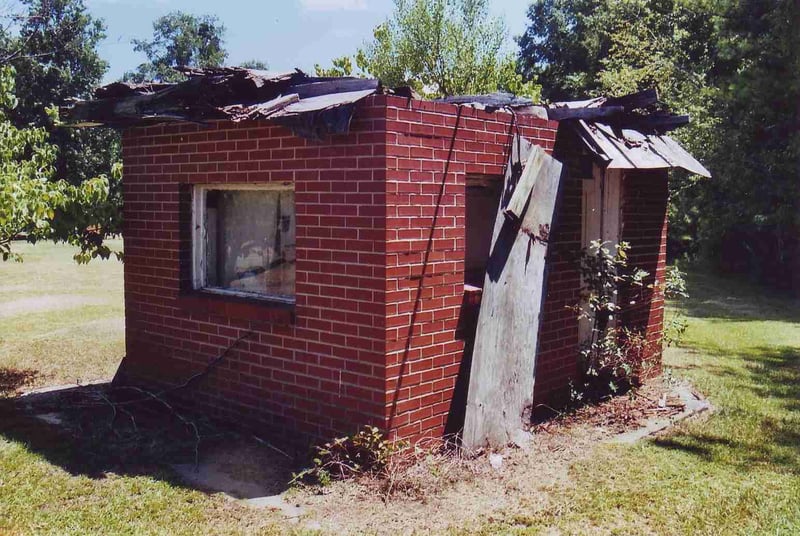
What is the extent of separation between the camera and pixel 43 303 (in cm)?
1460

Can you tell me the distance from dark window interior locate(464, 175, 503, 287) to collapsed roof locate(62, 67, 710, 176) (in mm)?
718

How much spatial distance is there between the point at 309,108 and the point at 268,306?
170 centimetres

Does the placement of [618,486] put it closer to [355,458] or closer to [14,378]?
[355,458]

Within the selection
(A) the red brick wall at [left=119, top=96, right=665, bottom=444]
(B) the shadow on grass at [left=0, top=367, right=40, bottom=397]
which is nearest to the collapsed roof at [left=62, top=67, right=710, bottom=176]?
(A) the red brick wall at [left=119, top=96, right=665, bottom=444]

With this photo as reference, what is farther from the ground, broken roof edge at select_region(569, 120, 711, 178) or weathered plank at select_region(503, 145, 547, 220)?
broken roof edge at select_region(569, 120, 711, 178)

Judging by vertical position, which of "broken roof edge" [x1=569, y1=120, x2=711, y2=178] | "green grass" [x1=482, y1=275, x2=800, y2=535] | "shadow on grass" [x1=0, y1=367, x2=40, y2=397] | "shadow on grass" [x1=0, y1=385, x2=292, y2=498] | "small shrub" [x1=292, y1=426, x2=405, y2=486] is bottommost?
"shadow on grass" [x1=0, y1=367, x2=40, y2=397]

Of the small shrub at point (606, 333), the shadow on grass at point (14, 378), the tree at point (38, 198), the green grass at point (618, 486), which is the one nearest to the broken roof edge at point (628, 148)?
the small shrub at point (606, 333)

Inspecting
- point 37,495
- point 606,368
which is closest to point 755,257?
point 606,368

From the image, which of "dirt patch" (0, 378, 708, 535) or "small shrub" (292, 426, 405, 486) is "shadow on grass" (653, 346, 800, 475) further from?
"small shrub" (292, 426, 405, 486)

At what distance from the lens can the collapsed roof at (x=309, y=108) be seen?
4789mm

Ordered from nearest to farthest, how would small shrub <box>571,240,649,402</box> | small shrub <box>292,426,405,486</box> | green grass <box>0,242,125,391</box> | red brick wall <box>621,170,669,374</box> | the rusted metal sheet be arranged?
the rusted metal sheet
small shrub <box>292,426,405,486</box>
small shrub <box>571,240,649,402</box>
red brick wall <box>621,170,669,374</box>
green grass <box>0,242,125,391</box>

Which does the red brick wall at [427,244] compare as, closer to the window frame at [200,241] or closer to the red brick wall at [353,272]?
the red brick wall at [353,272]

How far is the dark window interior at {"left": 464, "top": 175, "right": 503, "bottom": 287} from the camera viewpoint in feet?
20.3

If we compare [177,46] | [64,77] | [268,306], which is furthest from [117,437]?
[177,46]
